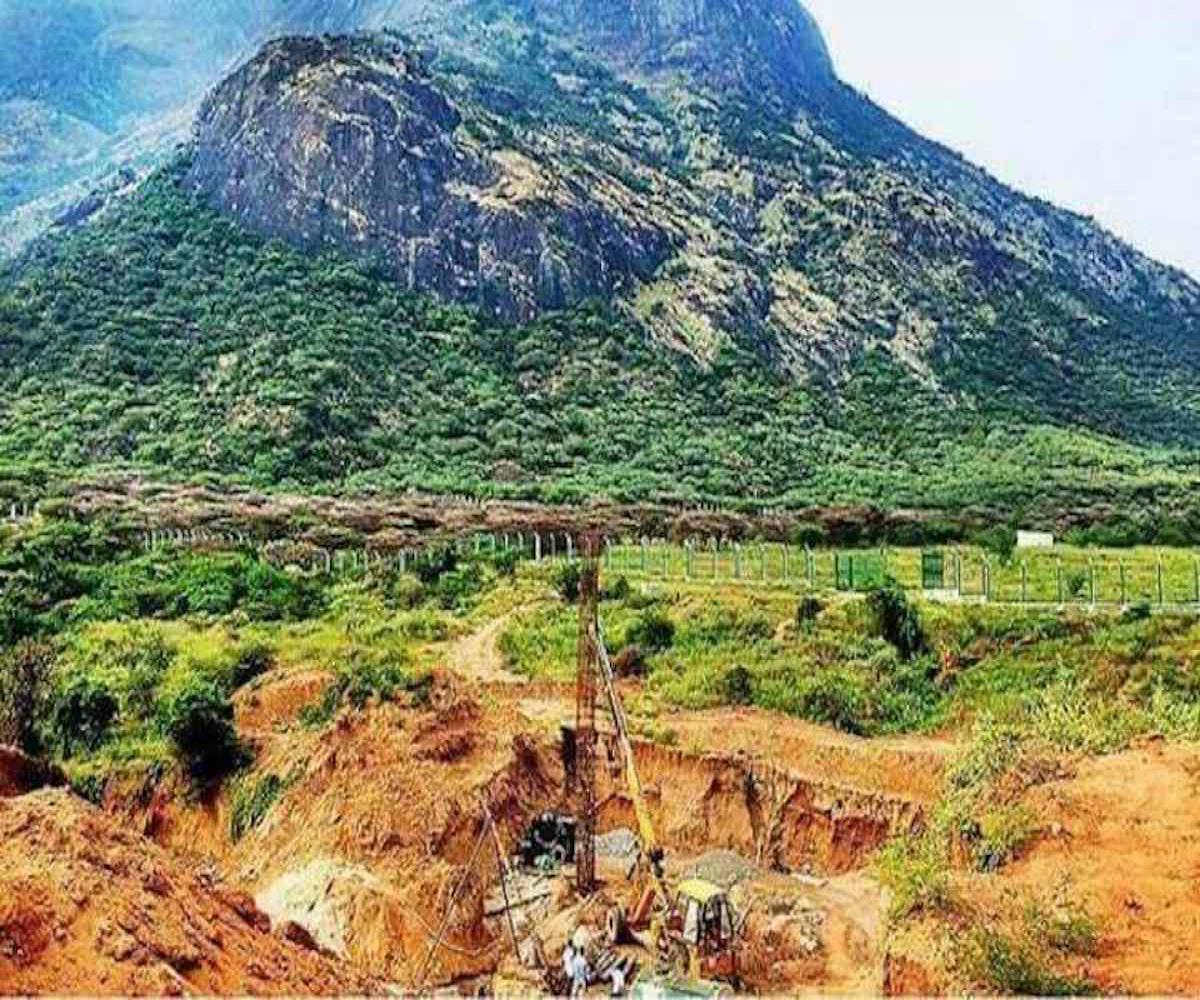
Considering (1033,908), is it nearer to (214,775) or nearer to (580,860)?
(580,860)

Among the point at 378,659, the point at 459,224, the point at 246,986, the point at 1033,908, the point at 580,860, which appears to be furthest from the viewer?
the point at 459,224

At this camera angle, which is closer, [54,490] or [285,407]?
[54,490]

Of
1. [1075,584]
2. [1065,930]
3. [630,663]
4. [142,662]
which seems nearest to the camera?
[1065,930]

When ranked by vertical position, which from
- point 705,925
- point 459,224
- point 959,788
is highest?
point 459,224

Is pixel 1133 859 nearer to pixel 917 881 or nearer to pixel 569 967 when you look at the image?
pixel 917 881

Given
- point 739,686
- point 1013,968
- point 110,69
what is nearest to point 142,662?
point 739,686

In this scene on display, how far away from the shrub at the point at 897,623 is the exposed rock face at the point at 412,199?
199ft

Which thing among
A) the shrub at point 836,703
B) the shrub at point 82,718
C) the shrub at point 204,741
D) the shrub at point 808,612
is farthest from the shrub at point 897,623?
the shrub at point 82,718

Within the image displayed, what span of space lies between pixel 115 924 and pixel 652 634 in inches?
934

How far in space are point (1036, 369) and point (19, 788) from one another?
9510cm

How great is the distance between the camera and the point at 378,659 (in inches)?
1307

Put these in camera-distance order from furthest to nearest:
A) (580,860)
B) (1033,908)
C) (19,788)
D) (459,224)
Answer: (459,224) < (580,860) < (19,788) < (1033,908)

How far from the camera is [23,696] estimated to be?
96.9 ft

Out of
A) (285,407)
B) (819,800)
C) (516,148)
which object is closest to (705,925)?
(819,800)
